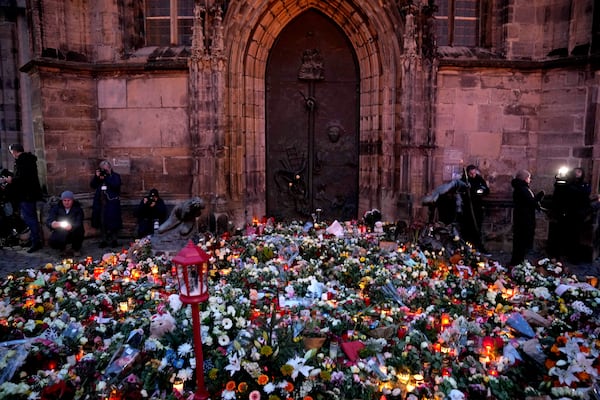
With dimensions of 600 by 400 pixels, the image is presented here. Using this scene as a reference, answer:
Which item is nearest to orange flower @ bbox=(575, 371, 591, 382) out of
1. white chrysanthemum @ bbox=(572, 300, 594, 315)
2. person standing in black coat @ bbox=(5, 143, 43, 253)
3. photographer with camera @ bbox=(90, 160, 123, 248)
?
white chrysanthemum @ bbox=(572, 300, 594, 315)

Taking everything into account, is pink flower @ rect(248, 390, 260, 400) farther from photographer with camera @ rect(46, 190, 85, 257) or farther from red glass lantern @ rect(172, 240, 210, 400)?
photographer with camera @ rect(46, 190, 85, 257)

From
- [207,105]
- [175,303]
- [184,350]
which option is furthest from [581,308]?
[207,105]

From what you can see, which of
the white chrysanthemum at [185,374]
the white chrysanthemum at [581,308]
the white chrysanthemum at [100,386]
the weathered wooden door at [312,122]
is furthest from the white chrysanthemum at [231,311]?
the weathered wooden door at [312,122]

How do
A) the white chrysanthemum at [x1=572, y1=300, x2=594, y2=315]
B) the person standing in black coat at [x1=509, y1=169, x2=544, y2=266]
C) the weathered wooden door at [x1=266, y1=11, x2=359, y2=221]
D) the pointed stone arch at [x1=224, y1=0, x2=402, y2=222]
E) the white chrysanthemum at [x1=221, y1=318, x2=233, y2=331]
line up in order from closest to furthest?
1. the white chrysanthemum at [x1=221, y1=318, x2=233, y2=331]
2. the white chrysanthemum at [x1=572, y1=300, x2=594, y2=315]
3. the person standing in black coat at [x1=509, y1=169, x2=544, y2=266]
4. the pointed stone arch at [x1=224, y1=0, x2=402, y2=222]
5. the weathered wooden door at [x1=266, y1=11, x2=359, y2=221]

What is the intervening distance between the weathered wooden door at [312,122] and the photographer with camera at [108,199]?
2943 millimetres

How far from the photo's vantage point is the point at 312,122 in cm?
941

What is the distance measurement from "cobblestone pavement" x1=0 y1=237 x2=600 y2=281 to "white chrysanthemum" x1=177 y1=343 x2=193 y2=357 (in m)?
4.24

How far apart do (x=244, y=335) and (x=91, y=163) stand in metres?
6.53

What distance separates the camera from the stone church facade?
27.6ft

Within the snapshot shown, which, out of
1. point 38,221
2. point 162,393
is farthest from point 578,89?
point 38,221

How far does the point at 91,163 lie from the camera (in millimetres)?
9047

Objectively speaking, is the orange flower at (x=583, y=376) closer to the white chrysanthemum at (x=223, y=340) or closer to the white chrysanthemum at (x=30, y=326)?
the white chrysanthemum at (x=223, y=340)

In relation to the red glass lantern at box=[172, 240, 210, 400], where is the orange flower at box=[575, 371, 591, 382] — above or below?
below

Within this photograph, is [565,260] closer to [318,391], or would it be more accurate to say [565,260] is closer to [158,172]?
[318,391]
